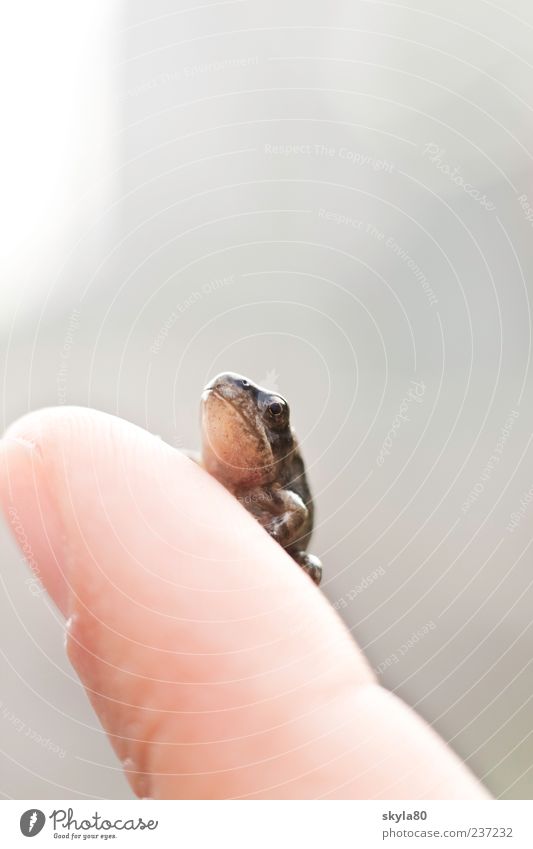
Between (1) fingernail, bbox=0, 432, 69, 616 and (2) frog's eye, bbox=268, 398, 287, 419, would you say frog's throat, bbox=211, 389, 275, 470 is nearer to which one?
(2) frog's eye, bbox=268, 398, 287, 419

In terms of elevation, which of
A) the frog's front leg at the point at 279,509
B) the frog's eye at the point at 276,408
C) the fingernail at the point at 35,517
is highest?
the frog's eye at the point at 276,408

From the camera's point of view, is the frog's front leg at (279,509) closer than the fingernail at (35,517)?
No

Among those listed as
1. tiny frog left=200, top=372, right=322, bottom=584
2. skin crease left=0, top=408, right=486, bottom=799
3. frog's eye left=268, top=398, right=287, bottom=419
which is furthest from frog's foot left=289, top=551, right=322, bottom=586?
skin crease left=0, top=408, right=486, bottom=799
